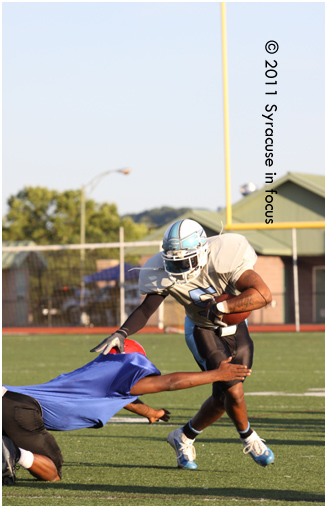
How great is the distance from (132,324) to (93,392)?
20.0 inches

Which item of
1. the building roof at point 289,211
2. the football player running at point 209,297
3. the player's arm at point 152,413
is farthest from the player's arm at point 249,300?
the building roof at point 289,211

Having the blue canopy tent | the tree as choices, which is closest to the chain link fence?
the blue canopy tent

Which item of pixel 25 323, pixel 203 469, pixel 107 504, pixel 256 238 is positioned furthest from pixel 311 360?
pixel 256 238

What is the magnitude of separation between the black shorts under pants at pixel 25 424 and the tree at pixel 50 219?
38.0 m

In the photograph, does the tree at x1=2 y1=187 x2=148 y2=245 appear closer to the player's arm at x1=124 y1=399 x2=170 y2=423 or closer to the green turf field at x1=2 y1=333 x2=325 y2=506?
the green turf field at x1=2 y1=333 x2=325 y2=506

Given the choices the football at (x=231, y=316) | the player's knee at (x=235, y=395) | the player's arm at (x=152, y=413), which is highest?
the football at (x=231, y=316)

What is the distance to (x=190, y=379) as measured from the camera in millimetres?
4559

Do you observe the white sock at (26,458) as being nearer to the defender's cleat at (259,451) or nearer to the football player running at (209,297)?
the football player running at (209,297)

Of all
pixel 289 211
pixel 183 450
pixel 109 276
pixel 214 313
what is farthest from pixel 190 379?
pixel 289 211

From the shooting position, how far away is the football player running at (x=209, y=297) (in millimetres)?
4840

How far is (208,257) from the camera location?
504cm

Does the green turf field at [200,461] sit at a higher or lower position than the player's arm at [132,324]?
lower

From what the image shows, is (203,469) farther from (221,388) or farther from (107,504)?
(107,504)

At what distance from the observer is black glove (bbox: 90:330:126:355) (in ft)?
15.4
